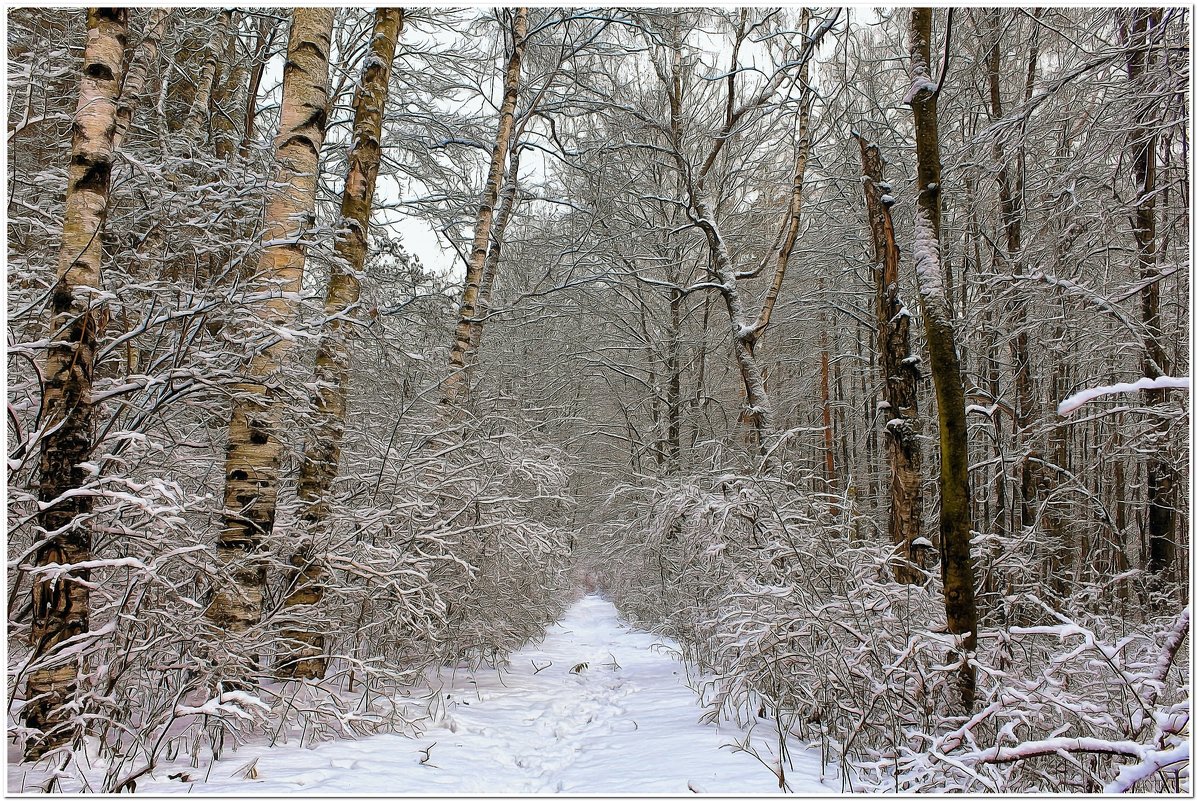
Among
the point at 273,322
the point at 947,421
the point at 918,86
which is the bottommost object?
the point at 947,421

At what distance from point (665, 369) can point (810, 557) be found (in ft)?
29.4

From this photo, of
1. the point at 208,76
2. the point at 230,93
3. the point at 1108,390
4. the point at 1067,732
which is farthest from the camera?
the point at 230,93

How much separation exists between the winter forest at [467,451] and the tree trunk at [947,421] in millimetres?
23

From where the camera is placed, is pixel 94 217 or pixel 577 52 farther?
pixel 577 52

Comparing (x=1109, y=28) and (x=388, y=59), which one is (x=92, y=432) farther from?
(x=1109, y=28)

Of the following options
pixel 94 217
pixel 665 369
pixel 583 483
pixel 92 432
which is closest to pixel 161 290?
pixel 94 217

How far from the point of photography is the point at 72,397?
2.70m

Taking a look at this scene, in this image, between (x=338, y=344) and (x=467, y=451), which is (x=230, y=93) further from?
(x=467, y=451)

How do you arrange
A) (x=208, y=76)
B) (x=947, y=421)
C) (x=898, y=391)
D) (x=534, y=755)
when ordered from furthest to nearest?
(x=208, y=76)
(x=898, y=391)
(x=534, y=755)
(x=947, y=421)

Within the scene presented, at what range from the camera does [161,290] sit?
9.45 ft

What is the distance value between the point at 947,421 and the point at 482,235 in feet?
18.2

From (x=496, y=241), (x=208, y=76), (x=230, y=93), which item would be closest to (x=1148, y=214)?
(x=496, y=241)

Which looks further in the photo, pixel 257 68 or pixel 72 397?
pixel 257 68

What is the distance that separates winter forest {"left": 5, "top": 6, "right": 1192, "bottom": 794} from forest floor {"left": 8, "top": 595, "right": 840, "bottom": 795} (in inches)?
1.6
